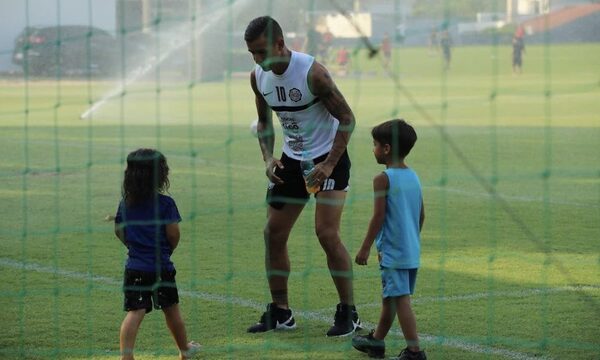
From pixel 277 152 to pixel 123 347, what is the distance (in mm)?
11065

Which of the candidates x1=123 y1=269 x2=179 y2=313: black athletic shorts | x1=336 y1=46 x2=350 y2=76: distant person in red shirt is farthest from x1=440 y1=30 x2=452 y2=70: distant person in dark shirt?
x1=123 y1=269 x2=179 y2=313: black athletic shorts

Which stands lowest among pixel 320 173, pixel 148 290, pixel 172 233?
pixel 148 290

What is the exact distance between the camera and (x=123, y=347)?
228 inches

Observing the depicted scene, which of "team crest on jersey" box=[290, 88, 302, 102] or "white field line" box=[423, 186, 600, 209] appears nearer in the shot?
"team crest on jersey" box=[290, 88, 302, 102]

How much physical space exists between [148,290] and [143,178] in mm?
576

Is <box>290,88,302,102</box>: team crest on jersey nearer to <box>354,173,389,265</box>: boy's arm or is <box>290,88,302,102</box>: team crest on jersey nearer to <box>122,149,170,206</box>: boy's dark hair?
<box>354,173,389,265</box>: boy's arm

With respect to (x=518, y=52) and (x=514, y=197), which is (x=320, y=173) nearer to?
(x=514, y=197)

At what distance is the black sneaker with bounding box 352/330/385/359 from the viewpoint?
242 inches

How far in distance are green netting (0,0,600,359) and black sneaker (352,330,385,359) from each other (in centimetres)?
8

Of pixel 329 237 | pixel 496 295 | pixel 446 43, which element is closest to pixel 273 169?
pixel 329 237

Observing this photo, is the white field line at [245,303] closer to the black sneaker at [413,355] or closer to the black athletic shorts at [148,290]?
the black sneaker at [413,355]

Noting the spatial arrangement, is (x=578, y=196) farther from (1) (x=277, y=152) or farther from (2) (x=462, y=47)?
(2) (x=462, y=47)

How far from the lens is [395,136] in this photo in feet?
20.1

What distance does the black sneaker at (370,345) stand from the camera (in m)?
6.16
